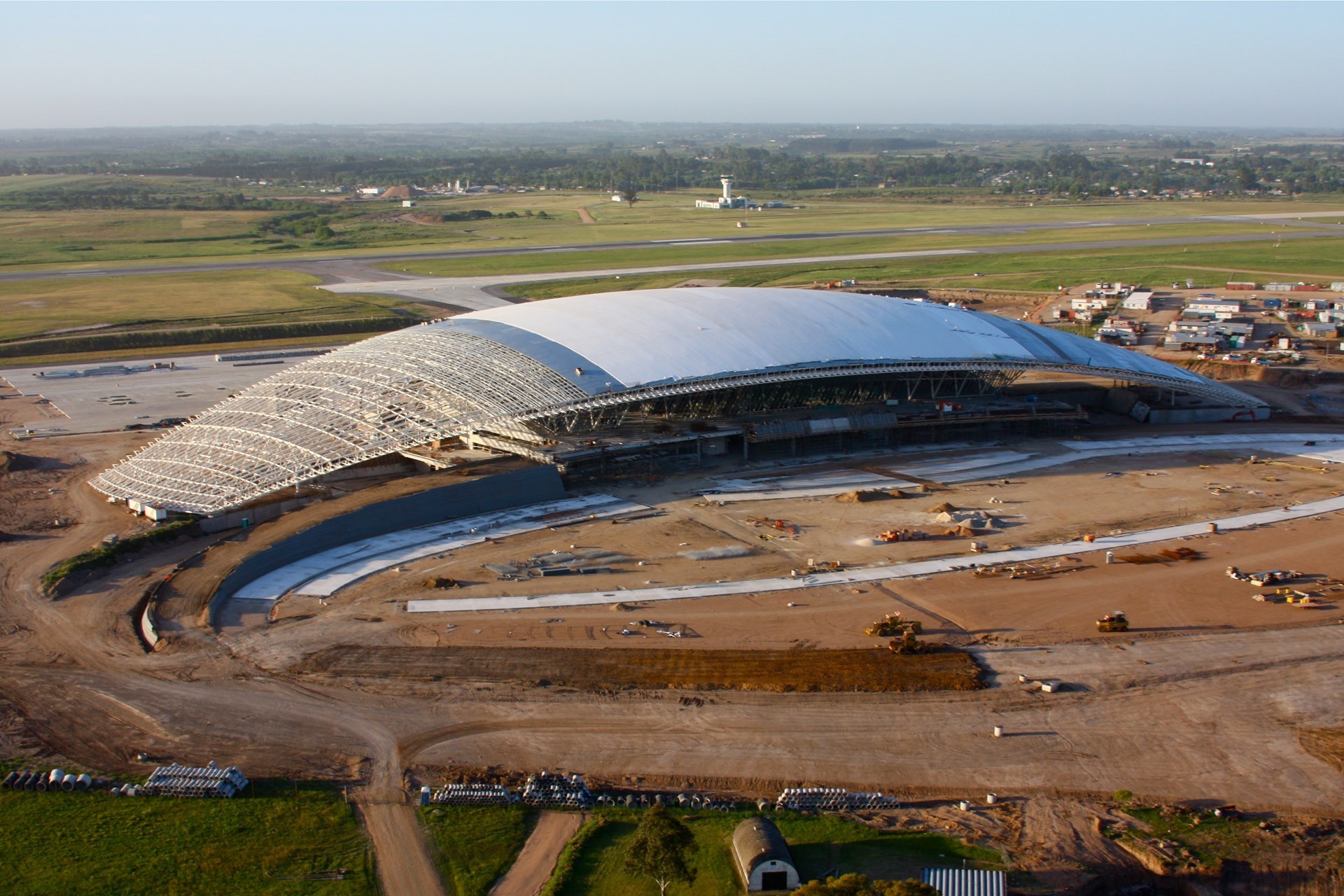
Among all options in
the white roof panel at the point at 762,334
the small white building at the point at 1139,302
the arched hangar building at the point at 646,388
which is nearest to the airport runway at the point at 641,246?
the small white building at the point at 1139,302

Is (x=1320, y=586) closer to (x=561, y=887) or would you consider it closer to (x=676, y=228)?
(x=561, y=887)

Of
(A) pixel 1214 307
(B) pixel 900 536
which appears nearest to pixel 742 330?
(B) pixel 900 536

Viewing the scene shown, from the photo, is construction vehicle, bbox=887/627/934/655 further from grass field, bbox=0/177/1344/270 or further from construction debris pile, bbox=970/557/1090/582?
grass field, bbox=0/177/1344/270

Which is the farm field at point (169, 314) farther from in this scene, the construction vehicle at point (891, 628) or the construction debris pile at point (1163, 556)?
the construction debris pile at point (1163, 556)

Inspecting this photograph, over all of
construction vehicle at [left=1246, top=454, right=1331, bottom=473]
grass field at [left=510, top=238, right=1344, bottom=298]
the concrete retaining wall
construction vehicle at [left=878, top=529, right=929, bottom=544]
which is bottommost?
construction vehicle at [left=1246, top=454, right=1331, bottom=473]

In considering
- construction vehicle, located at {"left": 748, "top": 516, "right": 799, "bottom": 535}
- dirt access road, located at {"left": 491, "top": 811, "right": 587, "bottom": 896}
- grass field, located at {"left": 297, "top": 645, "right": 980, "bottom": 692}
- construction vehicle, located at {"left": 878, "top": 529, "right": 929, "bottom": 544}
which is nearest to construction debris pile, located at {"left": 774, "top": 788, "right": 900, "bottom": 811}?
dirt access road, located at {"left": 491, "top": 811, "right": 587, "bottom": 896}

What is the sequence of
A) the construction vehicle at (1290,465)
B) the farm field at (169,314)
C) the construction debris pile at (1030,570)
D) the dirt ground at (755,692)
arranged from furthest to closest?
the farm field at (169,314), the construction vehicle at (1290,465), the construction debris pile at (1030,570), the dirt ground at (755,692)
